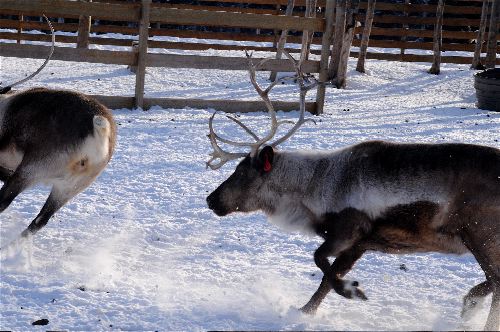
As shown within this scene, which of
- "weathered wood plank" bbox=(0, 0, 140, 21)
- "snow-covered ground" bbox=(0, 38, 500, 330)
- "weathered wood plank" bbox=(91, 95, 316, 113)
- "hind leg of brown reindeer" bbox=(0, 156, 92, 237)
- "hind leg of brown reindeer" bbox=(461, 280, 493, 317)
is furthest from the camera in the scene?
"weathered wood plank" bbox=(91, 95, 316, 113)

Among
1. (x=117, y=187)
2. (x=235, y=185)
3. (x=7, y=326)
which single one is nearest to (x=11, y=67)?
(x=117, y=187)

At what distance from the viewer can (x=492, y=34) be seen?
1580 centimetres

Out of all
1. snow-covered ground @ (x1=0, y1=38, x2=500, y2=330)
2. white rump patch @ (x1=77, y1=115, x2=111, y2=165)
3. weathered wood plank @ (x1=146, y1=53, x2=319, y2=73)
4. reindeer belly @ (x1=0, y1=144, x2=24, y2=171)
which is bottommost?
snow-covered ground @ (x1=0, y1=38, x2=500, y2=330)

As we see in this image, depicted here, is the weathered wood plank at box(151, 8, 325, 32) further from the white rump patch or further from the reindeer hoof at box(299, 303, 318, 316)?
the reindeer hoof at box(299, 303, 318, 316)

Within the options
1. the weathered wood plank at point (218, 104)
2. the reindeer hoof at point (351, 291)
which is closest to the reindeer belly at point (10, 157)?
the reindeer hoof at point (351, 291)

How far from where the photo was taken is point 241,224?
6.71m

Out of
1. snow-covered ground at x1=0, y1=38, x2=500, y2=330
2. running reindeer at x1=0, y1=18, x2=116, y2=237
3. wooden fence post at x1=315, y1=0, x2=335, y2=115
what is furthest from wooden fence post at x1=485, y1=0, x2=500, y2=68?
running reindeer at x1=0, y1=18, x2=116, y2=237

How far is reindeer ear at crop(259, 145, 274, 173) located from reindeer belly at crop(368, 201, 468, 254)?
85 centimetres

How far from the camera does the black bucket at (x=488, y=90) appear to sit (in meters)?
12.1

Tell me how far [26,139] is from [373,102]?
776 centimetres

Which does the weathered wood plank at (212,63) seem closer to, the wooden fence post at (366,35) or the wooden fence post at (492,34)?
the wooden fence post at (366,35)

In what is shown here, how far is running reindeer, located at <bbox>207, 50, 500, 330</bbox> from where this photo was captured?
4688mm

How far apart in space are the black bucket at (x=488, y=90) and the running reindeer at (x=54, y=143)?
7.71 m

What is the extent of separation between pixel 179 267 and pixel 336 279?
1210 millimetres
